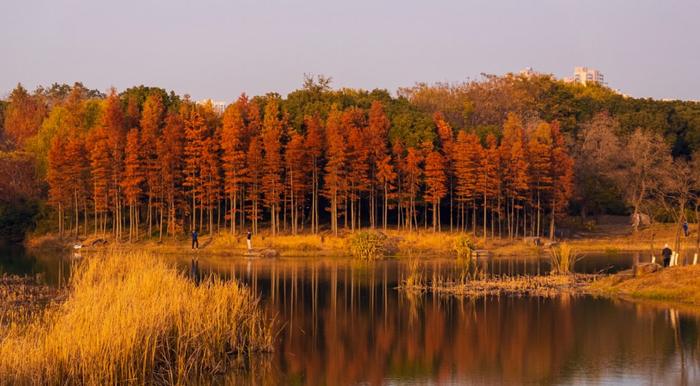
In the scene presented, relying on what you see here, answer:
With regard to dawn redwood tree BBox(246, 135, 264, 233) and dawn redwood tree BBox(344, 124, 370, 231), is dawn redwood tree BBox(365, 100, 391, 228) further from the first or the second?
dawn redwood tree BBox(246, 135, 264, 233)

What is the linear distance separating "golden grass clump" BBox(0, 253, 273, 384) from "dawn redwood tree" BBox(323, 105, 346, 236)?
35743 millimetres

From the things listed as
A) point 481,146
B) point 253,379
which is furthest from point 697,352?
point 481,146

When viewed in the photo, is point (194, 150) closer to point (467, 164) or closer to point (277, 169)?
point (277, 169)

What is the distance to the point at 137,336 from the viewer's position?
1831 cm

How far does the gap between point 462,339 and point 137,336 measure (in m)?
10.7

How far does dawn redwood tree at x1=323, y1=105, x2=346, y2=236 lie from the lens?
6141 cm

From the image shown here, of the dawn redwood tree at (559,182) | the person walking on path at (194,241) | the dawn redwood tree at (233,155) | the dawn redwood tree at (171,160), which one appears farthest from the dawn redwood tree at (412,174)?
the dawn redwood tree at (171,160)

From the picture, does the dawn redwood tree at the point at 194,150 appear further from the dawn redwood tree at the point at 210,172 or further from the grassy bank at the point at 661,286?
the grassy bank at the point at 661,286

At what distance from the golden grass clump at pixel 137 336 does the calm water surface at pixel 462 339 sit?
A: 1099 millimetres

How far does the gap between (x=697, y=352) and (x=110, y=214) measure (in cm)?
6002

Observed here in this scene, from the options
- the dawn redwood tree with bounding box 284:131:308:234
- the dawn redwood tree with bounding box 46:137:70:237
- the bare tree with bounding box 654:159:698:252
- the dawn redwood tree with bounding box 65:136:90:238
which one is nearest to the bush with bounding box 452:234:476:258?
the dawn redwood tree with bounding box 284:131:308:234

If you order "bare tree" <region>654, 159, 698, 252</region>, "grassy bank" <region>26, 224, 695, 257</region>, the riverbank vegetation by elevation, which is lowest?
the riverbank vegetation

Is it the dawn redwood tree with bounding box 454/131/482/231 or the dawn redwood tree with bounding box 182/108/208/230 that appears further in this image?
the dawn redwood tree with bounding box 454/131/482/231

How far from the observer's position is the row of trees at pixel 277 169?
62.3 meters
